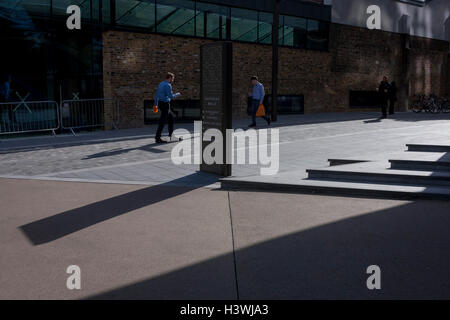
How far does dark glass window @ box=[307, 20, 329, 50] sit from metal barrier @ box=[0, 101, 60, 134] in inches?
583

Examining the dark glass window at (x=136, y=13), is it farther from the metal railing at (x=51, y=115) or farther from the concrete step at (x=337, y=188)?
the concrete step at (x=337, y=188)

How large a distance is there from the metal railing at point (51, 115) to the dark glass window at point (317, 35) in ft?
42.1

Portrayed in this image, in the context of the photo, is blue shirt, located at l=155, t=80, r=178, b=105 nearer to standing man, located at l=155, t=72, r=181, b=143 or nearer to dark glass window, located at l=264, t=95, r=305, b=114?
standing man, located at l=155, t=72, r=181, b=143

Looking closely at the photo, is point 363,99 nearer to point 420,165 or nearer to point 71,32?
point 71,32

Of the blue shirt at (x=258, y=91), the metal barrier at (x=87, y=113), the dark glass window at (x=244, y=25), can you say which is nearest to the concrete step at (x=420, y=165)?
the blue shirt at (x=258, y=91)

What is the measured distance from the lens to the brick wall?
714 inches

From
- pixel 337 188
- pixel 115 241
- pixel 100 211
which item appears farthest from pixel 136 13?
pixel 115 241

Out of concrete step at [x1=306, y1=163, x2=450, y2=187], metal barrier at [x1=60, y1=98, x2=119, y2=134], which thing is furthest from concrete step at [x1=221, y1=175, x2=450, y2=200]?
metal barrier at [x1=60, y1=98, x2=119, y2=134]

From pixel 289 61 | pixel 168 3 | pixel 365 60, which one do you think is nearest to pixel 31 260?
pixel 168 3

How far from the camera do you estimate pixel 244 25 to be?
73.7ft

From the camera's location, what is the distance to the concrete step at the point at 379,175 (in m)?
7.52

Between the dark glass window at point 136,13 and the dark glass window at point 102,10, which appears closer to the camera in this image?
the dark glass window at point 102,10

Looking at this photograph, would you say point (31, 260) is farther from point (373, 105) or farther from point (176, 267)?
point (373, 105)
